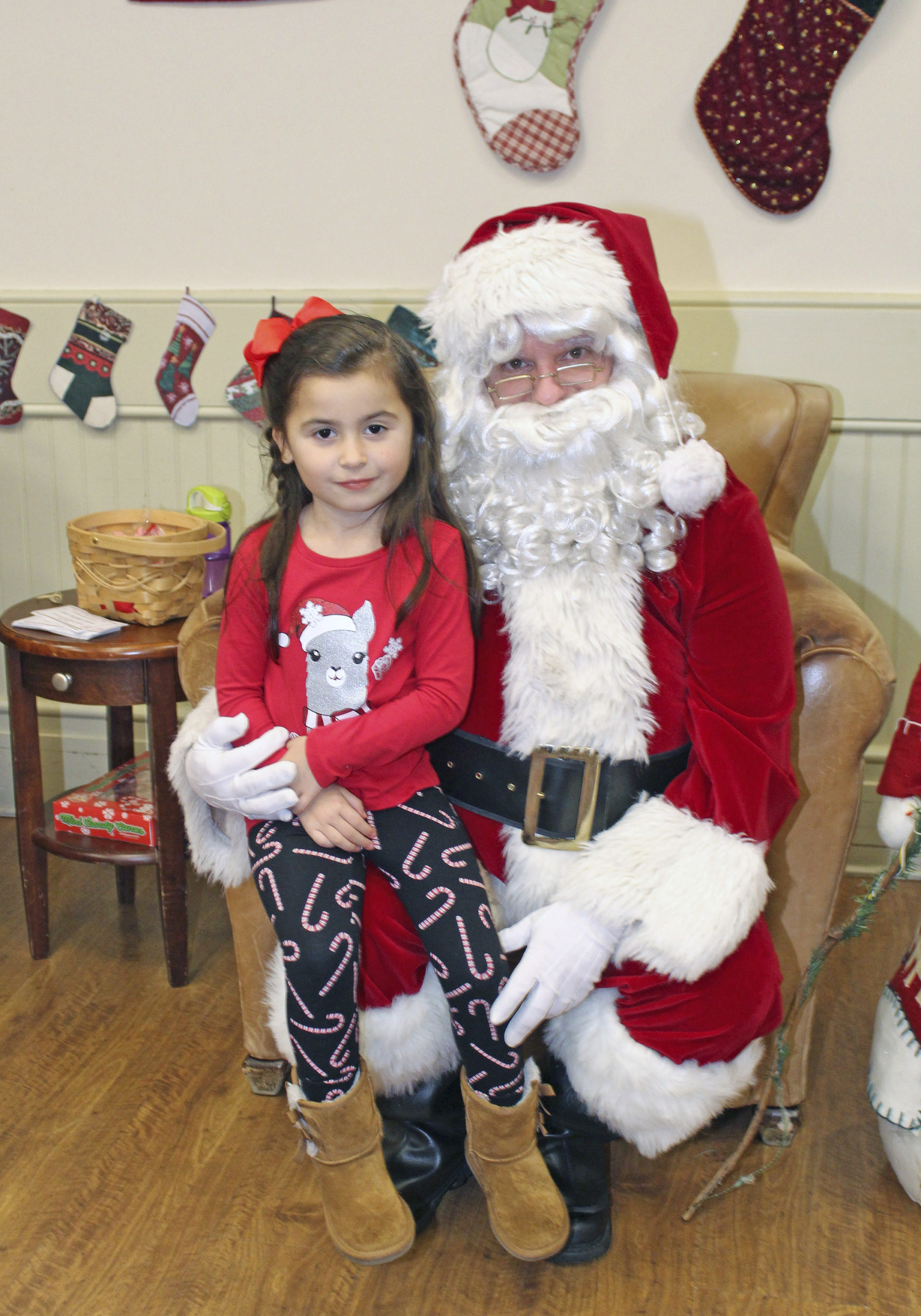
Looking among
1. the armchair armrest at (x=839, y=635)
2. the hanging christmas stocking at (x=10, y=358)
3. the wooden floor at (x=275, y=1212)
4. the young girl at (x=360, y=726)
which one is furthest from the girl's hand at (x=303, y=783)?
the hanging christmas stocking at (x=10, y=358)

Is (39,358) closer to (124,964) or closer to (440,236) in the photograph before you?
(440,236)

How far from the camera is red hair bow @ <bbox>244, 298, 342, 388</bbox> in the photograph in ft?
4.45

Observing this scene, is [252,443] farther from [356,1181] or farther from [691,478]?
[356,1181]

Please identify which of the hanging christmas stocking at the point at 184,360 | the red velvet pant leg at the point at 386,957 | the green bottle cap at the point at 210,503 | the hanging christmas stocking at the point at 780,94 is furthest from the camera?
the hanging christmas stocking at the point at 184,360

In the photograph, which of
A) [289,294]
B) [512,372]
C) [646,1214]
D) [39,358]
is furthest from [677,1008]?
[39,358]

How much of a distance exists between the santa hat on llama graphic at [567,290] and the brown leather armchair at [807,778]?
10.8 inches

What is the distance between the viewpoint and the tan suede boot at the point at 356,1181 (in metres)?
1.29

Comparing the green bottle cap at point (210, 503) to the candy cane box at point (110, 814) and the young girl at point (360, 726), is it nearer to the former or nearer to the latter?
the candy cane box at point (110, 814)

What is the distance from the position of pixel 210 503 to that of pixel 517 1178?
1.45 metres

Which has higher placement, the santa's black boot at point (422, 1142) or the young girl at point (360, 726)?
the young girl at point (360, 726)

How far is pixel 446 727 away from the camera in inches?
53.4

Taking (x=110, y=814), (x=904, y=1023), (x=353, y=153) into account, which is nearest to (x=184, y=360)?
(x=353, y=153)

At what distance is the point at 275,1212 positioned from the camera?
1.43 metres

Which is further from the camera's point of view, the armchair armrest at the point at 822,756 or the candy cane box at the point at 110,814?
the candy cane box at the point at 110,814
